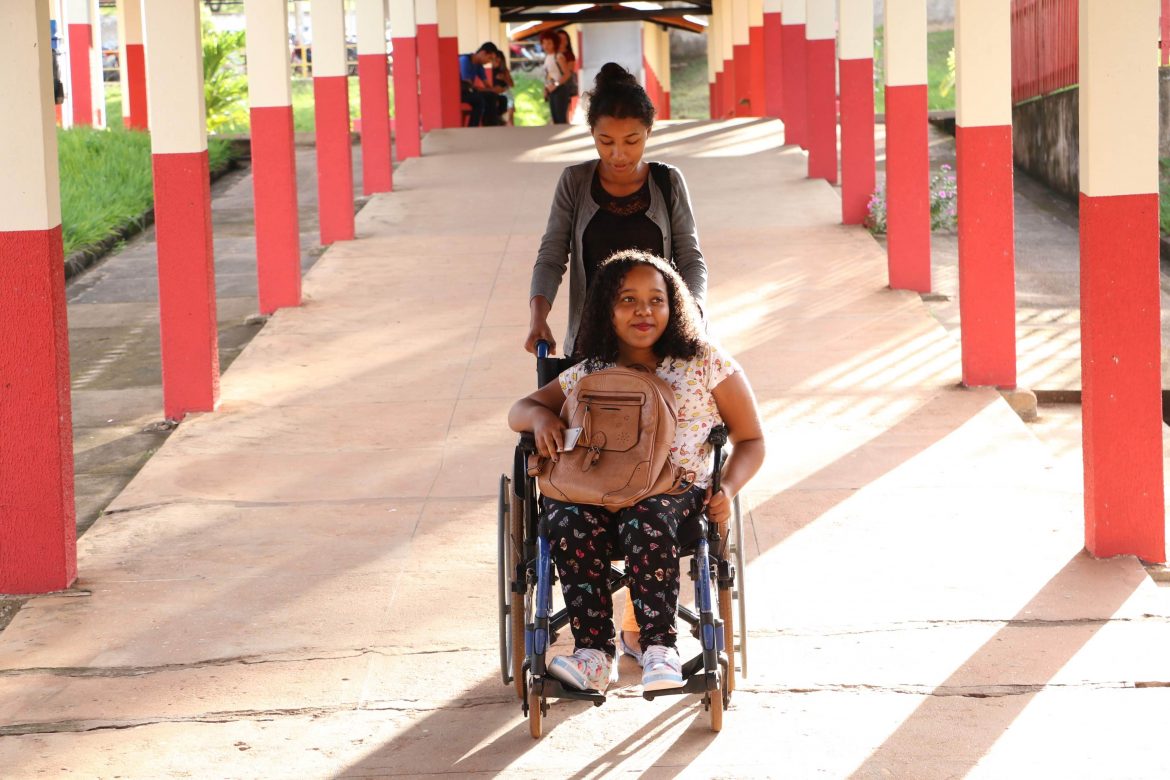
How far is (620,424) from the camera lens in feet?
12.8

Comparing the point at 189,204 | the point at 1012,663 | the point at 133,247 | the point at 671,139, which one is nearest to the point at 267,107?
the point at 189,204

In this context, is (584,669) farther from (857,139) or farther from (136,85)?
(136,85)

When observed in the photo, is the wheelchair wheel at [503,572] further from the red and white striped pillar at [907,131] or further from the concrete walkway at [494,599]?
the red and white striped pillar at [907,131]

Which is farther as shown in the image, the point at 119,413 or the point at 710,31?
the point at 710,31

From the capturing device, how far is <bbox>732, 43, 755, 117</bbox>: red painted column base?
23.2 m

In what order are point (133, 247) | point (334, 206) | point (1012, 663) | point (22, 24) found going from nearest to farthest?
point (1012, 663), point (22, 24), point (334, 206), point (133, 247)

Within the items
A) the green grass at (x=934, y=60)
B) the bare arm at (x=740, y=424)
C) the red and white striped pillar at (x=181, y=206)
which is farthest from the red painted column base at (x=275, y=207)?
the green grass at (x=934, y=60)

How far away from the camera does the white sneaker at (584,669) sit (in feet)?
12.8

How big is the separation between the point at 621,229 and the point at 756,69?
19.5 metres

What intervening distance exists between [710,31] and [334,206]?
20550mm

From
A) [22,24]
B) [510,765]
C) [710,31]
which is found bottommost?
[510,765]

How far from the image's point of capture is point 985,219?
7.80 metres

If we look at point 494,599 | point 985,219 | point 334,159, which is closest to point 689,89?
point 334,159

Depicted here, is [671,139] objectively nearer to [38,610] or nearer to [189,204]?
[189,204]
